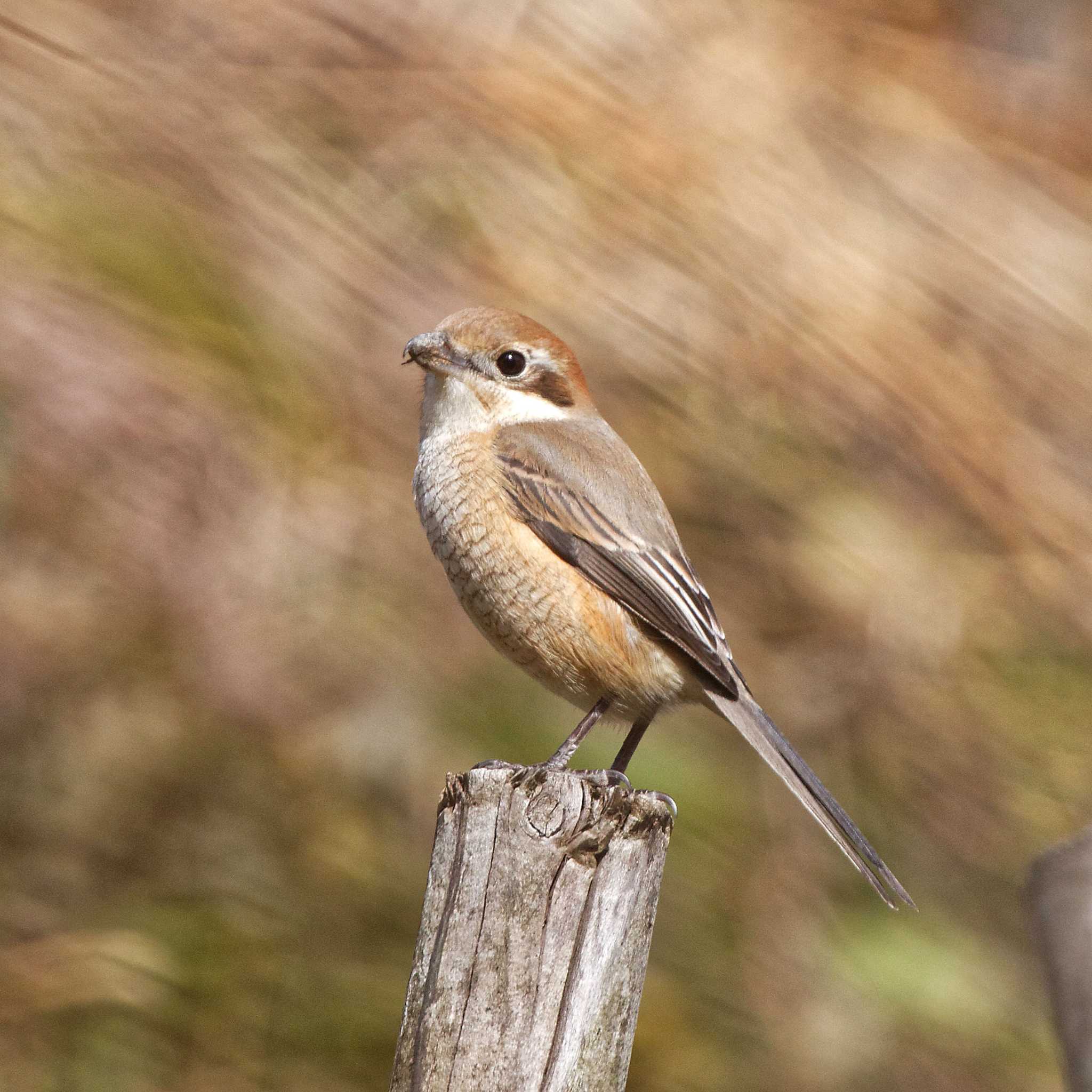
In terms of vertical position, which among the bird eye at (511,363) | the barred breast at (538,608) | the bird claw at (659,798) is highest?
the bird eye at (511,363)

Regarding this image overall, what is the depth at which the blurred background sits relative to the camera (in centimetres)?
535

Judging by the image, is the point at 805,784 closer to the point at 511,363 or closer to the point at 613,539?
the point at 613,539

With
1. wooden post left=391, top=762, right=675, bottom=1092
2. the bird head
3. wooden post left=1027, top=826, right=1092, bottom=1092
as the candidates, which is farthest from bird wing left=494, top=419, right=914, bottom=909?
wooden post left=391, top=762, right=675, bottom=1092

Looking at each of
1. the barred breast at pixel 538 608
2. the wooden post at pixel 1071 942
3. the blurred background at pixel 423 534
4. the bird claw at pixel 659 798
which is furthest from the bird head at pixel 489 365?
the blurred background at pixel 423 534

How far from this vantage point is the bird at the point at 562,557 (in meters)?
3.44

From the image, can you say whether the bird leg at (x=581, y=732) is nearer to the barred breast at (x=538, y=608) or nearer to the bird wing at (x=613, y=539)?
the barred breast at (x=538, y=608)

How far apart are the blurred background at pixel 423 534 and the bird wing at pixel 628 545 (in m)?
1.91

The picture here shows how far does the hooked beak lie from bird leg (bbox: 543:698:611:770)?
94 cm

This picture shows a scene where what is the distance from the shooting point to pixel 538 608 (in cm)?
344

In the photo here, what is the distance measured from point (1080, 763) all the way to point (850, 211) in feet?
9.35

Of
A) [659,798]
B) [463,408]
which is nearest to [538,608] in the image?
[463,408]

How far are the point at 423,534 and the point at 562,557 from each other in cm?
258

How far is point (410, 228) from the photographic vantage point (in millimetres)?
6496

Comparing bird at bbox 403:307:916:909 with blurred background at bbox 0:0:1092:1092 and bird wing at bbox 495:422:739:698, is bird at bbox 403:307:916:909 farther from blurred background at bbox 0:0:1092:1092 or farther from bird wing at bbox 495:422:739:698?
blurred background at bbox 0:0:1092:1092
